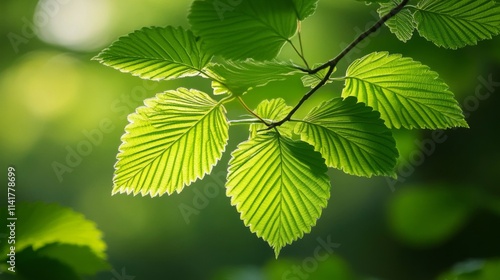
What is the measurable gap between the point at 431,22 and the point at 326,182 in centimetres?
16

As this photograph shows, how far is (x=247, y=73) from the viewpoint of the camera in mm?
384

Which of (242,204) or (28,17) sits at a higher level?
(28,17)

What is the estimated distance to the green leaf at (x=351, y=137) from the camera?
407 millimetres

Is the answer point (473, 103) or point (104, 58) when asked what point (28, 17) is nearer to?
point (473, 103)

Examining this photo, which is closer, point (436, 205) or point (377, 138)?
point (377, 138)

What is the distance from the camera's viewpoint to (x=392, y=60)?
1.37ft

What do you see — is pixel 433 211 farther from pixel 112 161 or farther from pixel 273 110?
pixel 112 161

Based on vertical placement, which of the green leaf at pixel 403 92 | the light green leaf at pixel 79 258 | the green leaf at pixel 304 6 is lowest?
the green leaf at pixel 403 92

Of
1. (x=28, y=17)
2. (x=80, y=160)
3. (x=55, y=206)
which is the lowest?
(x=55, y=206)

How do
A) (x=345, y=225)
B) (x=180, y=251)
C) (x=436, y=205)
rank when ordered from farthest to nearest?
1. (x=180, y=251)
2. (x=345, y=225)
3. (x=436, y=205)

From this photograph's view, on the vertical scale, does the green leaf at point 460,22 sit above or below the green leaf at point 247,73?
below

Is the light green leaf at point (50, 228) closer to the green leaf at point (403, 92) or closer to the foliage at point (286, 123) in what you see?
the foliage at point (286, 123)

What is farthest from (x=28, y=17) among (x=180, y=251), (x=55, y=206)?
(x=55, y=206)

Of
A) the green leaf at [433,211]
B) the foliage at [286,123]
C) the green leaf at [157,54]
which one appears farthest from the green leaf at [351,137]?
the green leaf at [433,211]
